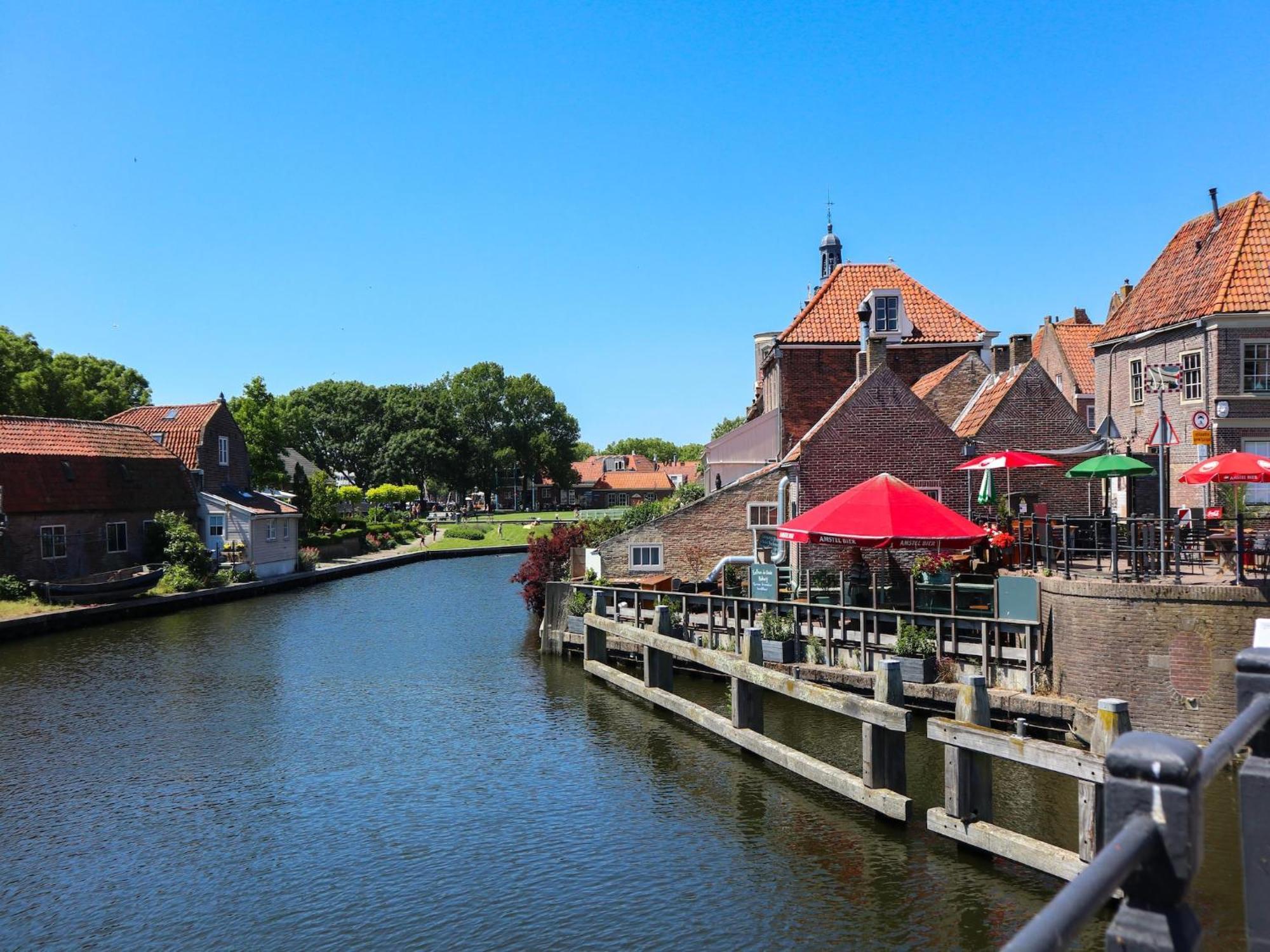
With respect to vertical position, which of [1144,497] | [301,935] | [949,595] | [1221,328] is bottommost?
[301,935]

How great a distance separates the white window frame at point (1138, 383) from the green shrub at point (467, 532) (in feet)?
176

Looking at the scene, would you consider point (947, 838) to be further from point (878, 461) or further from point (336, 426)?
point (336, 426)

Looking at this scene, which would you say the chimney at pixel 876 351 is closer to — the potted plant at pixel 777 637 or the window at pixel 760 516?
the window at pixel 760 516

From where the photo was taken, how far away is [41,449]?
134 ft

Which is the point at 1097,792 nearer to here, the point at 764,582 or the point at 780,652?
the point at 780,652

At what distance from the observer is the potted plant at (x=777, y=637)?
825 inches

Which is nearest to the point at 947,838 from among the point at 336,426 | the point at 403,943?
the point at 403,943

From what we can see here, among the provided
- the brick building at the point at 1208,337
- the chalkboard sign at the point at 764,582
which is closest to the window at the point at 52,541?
the chalkboard sign at the point at 764,582

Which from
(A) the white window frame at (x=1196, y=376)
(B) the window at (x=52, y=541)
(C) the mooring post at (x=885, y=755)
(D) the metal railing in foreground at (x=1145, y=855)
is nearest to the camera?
(D) the metal railing in foreground at (x=1145, y=855)

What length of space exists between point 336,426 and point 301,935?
104391 mm

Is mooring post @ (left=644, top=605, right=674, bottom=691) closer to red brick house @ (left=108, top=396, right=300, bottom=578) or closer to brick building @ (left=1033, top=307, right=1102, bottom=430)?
red brick house @ (left=108, top=396, right=300, bottom=578)

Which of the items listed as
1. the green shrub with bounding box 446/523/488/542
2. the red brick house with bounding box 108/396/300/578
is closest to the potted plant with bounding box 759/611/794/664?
the red brick house with bounding box 108/396/300/578

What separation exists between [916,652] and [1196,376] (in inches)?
565

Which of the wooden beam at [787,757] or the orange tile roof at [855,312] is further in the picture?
the orange tile roof at [855,312]
